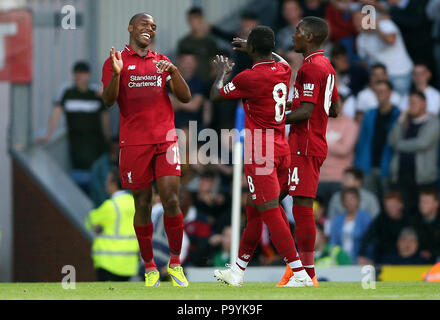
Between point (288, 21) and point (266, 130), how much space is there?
23.0ft

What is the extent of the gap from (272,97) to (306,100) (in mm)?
312

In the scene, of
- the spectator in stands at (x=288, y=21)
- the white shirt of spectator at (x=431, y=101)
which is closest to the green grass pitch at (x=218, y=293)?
the white shirt of spectator at (x=431, y=101)

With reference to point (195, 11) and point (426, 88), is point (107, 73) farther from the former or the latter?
point (426, 88)

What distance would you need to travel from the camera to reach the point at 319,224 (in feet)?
41.6

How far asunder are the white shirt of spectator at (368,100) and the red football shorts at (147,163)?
601 cm

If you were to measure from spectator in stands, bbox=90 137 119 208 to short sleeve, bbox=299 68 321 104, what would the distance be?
5.86 metres

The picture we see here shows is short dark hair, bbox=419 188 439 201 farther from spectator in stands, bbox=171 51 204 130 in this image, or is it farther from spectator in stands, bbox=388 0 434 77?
spectator in stands, bbox=171 51 204 130

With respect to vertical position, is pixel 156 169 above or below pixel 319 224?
above

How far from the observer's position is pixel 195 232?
1338cm

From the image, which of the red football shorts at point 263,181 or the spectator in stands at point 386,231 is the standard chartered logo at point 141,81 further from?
the spectator in stands at point 386,231

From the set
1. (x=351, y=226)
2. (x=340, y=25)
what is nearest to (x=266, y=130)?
(x=351, y=226)

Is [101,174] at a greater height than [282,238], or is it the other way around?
[282,238]

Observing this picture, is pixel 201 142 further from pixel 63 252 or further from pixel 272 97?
→ pixel 272 97
